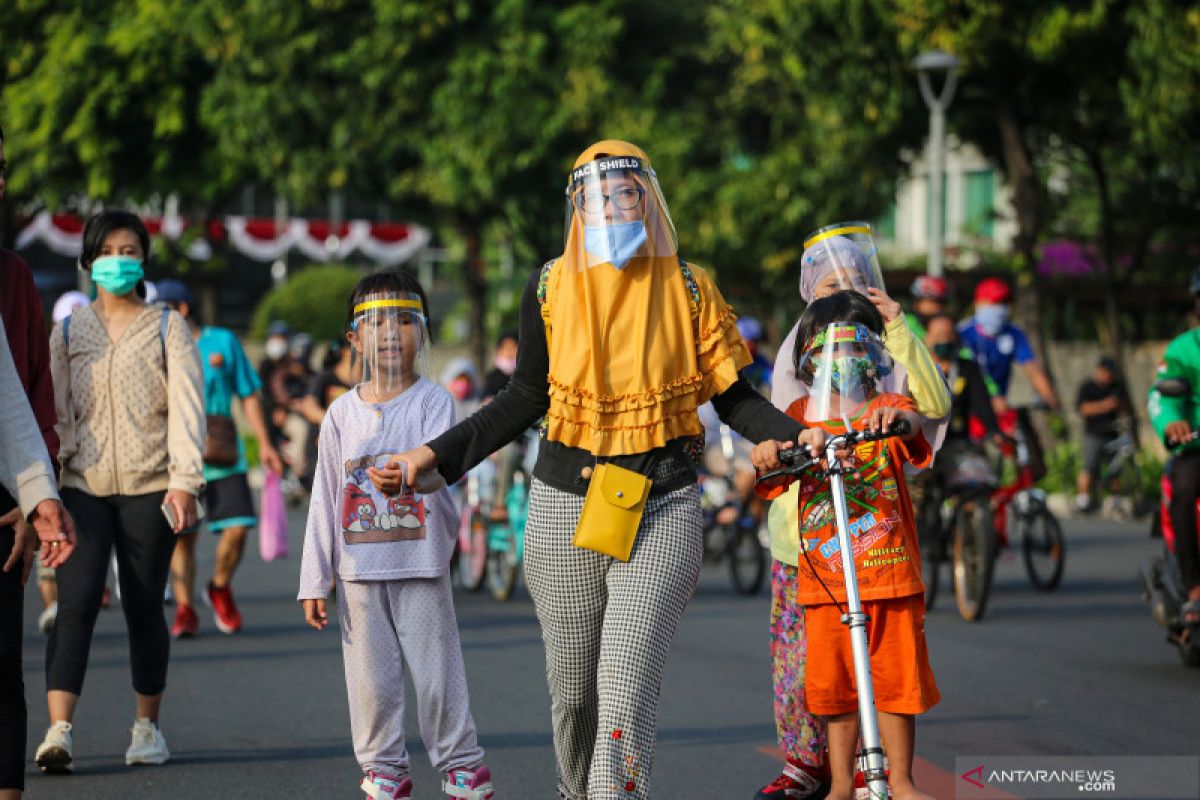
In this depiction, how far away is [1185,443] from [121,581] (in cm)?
473

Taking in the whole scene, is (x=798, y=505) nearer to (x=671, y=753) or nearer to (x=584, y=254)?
(x=584, y=254)

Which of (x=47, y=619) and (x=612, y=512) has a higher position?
(x=612, y=512)

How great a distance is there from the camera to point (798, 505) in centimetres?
578

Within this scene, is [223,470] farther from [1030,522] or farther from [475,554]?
[1030,522]

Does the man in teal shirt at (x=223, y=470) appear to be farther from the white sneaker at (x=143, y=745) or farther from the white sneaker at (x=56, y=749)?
the white sneaker at (x=56, y=749)

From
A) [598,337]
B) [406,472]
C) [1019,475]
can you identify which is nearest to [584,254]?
[598,337]

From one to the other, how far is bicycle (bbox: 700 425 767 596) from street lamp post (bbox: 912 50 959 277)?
6647 mm

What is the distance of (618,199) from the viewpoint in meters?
5.13

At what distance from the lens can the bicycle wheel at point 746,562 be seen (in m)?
14.1

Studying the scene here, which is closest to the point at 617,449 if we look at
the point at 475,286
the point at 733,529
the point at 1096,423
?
the point at 733,529

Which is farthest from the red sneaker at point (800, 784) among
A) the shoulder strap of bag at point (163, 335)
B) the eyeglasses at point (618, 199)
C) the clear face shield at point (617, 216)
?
the shoulder strap of bag at point (163, 335)

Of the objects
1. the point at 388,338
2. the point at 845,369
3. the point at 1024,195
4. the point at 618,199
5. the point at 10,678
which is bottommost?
the point at 10,678

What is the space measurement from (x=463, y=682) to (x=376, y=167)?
21513 millimetres

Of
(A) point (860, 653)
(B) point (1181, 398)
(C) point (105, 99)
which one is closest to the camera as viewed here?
(A) point (860, 653)
